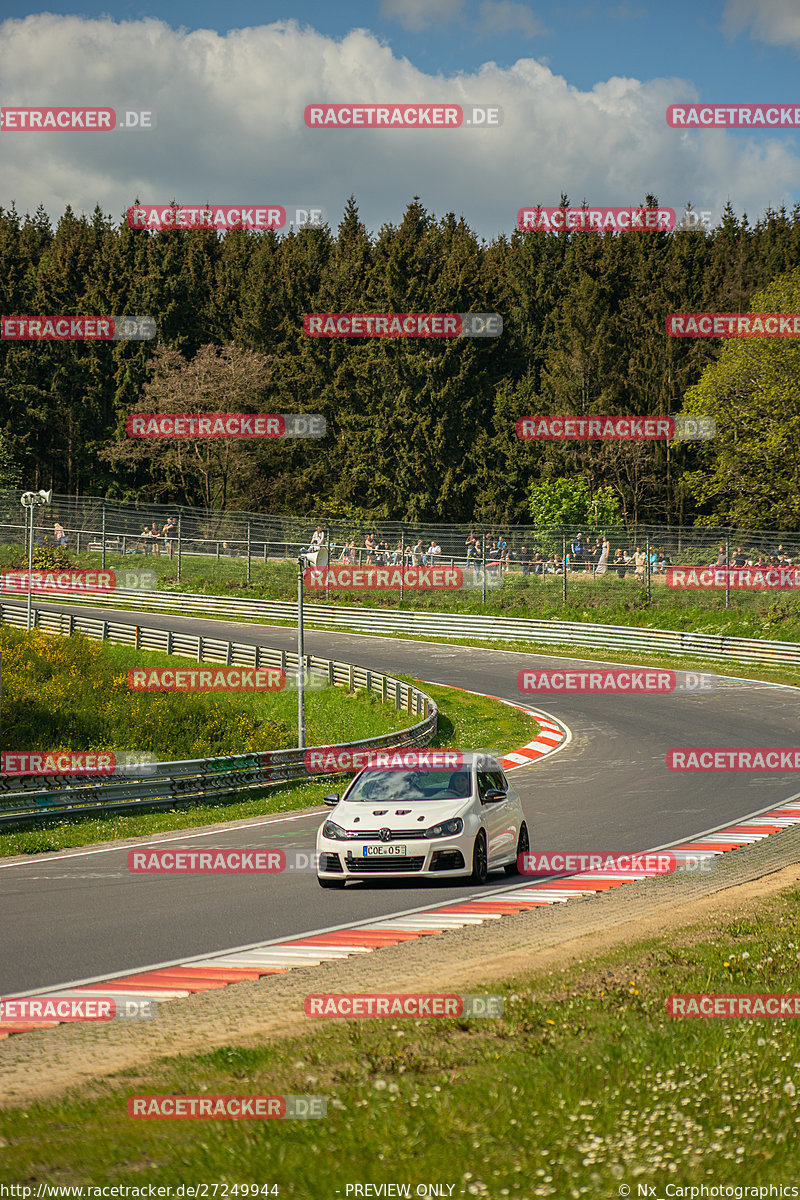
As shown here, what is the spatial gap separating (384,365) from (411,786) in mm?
67980

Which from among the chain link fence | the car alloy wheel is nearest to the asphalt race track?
the car alloy wheel

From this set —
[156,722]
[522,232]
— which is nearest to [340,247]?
[522,232]

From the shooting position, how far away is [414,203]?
8656 centimetres

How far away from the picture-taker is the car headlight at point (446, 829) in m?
13.4

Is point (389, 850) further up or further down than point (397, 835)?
further down

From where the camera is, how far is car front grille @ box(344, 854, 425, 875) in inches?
528

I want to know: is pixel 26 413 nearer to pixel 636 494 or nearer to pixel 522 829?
pixel 636 494

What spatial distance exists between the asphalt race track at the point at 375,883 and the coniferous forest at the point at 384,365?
3565 cm

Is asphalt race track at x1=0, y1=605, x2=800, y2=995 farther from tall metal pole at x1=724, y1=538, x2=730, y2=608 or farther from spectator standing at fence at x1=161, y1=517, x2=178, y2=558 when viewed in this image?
spectator standing at fence at x1=161, y1=517, x2=178, y2=558

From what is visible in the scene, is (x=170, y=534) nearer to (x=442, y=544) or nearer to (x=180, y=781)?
(x=442, y=544)

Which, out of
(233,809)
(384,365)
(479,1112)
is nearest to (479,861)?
(479,1112)

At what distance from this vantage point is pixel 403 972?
9617 mm

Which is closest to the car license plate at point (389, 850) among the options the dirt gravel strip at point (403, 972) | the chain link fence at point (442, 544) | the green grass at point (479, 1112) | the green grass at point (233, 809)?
the dirt gravel strip at point (403, 972)

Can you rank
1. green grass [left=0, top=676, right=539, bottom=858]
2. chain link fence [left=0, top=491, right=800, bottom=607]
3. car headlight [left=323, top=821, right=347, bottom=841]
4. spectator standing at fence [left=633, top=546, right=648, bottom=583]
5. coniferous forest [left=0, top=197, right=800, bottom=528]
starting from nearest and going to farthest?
car headlight [left=323, top=821, right=347, bottom=841]
green grass [left=0, top=676, right=539, bottom=858]
chain link fence [left=0, top=491, right=800, bottom=607]
spectator standing at fence [left=633, top=546, right=648, bottom=583]
coniferous forest [left=0, top=197, right=800, bottom=528]
